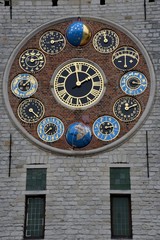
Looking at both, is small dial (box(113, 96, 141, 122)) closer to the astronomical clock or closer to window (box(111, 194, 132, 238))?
the astronomical clock

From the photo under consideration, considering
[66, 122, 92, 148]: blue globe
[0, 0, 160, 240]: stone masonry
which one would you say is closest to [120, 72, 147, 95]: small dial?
[0, 0, 160, 240]: stone masonry

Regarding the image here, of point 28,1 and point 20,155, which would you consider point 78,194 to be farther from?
point 28,1

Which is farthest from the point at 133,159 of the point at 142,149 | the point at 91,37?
the point at 91,37

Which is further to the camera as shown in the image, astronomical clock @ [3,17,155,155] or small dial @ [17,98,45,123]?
small dial @ [17,98,45,123]

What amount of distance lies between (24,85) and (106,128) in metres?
2.60

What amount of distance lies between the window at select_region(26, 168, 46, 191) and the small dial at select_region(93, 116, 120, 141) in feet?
5.70

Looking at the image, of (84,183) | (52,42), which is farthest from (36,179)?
(52,42)

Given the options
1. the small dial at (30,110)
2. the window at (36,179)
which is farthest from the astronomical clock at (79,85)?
the window at (36,179)

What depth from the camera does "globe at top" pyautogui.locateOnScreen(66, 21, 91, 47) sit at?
57.5ft

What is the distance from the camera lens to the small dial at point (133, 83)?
17.0 m

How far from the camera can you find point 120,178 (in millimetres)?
16000

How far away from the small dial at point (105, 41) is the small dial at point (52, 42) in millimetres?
932

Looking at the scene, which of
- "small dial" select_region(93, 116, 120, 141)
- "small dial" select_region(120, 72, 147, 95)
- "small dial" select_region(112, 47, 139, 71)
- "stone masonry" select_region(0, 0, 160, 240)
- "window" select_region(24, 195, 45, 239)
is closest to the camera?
"stone masonry" select_region(0, 0, 160, 240)

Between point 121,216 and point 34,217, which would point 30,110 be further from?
point 121,216
